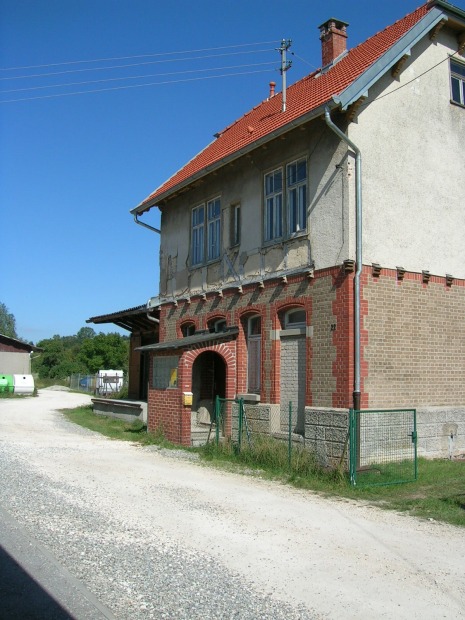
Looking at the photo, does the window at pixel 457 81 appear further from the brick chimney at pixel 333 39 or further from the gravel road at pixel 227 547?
the gravel road at pixel 227 547

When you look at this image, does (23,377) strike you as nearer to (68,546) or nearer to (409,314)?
(409,314)

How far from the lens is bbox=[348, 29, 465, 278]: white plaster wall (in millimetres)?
12898

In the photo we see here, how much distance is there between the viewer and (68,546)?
21.8ft

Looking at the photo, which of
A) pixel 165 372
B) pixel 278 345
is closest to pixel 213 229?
pixel 165 372

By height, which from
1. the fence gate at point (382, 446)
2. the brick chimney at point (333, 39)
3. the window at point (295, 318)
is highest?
the brick chimney at point (333, 39)

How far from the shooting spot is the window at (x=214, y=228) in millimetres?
17491

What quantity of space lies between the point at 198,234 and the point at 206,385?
14.8ft

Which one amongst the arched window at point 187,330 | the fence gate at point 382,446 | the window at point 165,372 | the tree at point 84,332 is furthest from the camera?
the tree at point 84,332

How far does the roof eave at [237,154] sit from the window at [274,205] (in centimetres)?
86

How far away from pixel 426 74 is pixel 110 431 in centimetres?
1329

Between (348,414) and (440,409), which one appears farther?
(440,409)

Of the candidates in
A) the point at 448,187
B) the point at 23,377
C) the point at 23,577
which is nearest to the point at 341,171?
the point at 448,187

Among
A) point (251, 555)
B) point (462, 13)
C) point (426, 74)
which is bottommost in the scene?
point (251, 555)

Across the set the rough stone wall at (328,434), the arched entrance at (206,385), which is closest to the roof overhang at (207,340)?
the arched entrance at (206,385)
